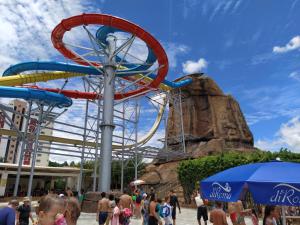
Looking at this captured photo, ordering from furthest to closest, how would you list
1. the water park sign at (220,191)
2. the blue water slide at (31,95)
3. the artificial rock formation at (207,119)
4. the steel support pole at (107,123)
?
the artificial rock formation at (207,119), the blue water slide at (31,95), the steel support pole at (107,123), the water park sign at (220,191)

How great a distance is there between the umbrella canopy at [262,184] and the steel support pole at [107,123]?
12.9 m

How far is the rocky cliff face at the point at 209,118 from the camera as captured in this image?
38.0 m

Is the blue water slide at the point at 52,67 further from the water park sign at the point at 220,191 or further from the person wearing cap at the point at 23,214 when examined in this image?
the water park sign at the point at 220,191

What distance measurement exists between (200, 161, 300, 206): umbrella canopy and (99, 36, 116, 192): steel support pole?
12.9m

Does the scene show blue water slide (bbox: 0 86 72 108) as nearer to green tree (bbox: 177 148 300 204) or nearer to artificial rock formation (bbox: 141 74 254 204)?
green tree (bbox: 177 148 300 204)

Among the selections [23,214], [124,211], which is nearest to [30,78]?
[23,214]

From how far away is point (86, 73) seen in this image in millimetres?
23766

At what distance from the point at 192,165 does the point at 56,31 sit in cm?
1425

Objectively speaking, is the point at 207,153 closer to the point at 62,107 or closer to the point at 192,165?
the point at 192,165

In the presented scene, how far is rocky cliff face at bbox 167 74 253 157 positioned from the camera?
125 ft

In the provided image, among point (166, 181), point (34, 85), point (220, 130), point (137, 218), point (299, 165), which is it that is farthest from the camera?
point (220, 130)

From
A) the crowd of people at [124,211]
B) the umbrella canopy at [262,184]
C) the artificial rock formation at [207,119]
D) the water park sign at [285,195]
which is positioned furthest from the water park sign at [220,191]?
the artificial rock formation at [207,119]

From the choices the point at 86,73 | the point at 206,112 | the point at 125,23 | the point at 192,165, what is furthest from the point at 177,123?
the point at 125,23

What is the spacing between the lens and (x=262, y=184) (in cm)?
450
